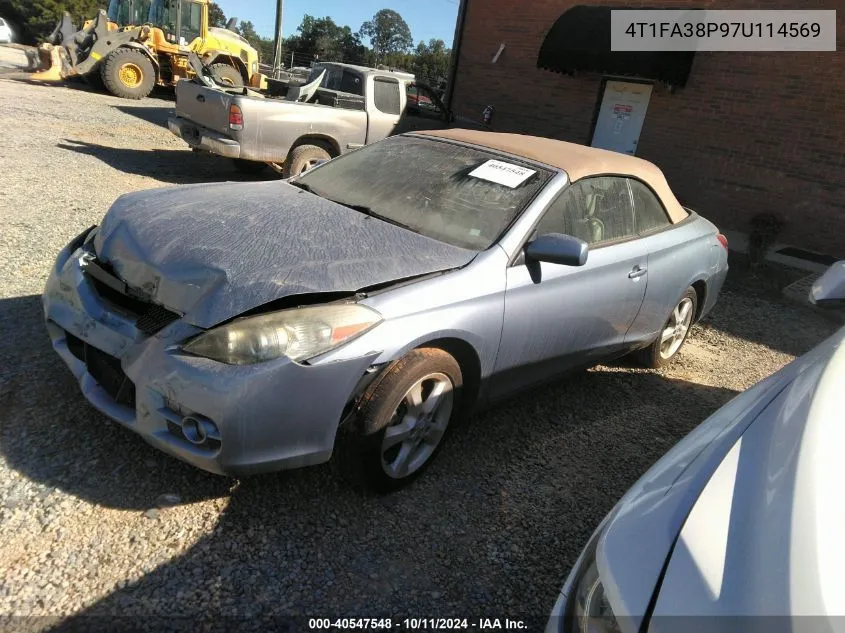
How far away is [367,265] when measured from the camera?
251 centimetres

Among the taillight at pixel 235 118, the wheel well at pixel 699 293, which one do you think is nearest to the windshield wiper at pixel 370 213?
the wheel well at pixel 699 293

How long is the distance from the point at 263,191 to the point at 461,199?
1.17 metres

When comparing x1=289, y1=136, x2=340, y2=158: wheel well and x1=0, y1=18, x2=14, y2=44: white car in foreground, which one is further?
x1=0, y1=18, x2=14, y2=44: white car in foreground

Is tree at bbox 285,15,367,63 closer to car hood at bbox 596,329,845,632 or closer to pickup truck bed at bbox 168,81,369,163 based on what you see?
pickup truck bed at bbox 168,81,369,163

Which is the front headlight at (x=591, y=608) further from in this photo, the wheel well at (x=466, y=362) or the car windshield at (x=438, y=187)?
the car windshield at (x=438, y=187)

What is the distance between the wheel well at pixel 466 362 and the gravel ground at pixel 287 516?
0.40 metres

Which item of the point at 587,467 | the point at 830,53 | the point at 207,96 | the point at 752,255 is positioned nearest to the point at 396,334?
the point at 587,467

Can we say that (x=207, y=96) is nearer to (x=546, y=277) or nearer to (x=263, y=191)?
(x=263, y=191)

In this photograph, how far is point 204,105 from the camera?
25.5 feet

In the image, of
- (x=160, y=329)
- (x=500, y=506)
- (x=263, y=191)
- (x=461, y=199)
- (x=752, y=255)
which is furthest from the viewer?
(x=752, y=255)

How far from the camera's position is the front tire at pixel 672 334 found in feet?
14.3

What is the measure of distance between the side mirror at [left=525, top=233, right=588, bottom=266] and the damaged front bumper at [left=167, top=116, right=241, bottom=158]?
5.74 m

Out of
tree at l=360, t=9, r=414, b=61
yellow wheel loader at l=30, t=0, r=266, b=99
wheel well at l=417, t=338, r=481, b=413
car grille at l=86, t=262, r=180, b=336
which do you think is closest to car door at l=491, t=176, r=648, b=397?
wheel well at l=417, t=338, r=481, b=413

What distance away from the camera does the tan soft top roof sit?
11.2 ft
